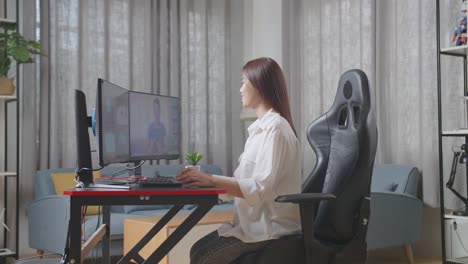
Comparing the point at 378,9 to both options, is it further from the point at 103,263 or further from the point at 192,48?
the point at 103,263

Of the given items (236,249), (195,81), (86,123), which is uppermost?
(195,81)

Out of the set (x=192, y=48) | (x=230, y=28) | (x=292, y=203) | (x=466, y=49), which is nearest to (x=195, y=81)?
(x=192, y=48)

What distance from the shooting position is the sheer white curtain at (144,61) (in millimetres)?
4785

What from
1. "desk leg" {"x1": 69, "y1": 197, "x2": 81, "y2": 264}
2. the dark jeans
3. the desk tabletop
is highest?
the desk tabletop

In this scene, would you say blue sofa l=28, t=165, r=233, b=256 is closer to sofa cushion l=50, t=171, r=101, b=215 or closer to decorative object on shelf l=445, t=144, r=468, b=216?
sofa cushion l=50, t=171, r=101, b=215

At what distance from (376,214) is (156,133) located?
1883mm

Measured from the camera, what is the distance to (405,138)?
4.54 metres

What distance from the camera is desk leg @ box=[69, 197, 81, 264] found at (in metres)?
1.75

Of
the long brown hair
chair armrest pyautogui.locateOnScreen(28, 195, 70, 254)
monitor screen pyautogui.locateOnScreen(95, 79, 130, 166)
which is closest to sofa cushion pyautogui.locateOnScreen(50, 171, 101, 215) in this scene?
chair armrest pyautogui.locateOnScreen(28, 195, 70, 254)

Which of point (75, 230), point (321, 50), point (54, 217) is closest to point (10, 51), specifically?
point (54, 217)

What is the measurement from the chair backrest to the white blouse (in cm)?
12

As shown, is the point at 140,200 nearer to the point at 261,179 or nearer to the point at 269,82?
the point at 261,179

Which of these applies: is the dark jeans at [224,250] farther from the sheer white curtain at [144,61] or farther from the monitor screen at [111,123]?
the sheer white curtain at [144,61]

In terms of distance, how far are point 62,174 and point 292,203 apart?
9.17 feet
